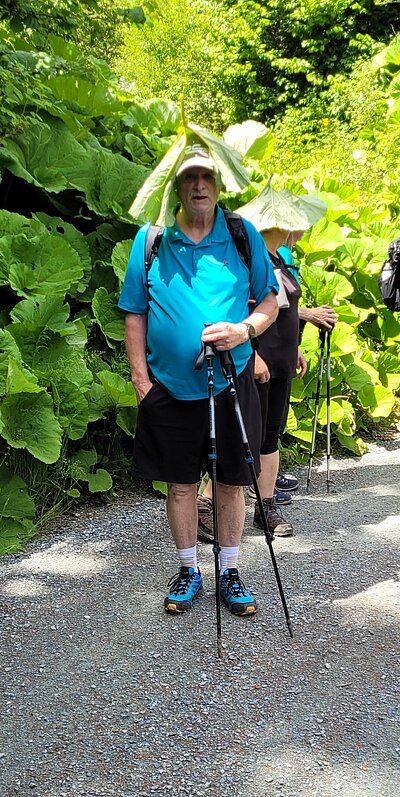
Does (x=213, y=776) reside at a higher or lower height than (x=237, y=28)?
lower

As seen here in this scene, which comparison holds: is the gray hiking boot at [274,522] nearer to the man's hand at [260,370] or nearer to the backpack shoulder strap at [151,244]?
the man's hand at [260,370]

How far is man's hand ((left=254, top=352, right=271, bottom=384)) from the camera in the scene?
4406mm

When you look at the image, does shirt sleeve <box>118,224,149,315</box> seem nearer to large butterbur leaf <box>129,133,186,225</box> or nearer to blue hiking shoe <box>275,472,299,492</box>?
large butterbur leaf <box>129,133,186,225</box>

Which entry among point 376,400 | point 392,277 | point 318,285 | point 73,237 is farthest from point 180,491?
point 376,400

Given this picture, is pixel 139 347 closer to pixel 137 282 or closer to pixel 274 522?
pixel 137 282

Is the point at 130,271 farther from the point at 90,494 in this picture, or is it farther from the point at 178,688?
the point at 90,494

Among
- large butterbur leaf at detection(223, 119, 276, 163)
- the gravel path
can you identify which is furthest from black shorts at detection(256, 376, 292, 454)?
large butterbur leaf at detection(223, 119, 276, 163)

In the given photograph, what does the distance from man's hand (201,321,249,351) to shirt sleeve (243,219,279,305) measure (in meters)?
0.26

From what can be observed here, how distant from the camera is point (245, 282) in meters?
3.45

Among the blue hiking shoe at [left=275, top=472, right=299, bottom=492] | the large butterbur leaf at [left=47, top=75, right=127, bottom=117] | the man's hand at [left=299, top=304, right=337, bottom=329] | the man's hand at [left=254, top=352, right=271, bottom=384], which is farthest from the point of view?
the large butterbur leaf at [left=47, top=75, right=127, bottom=117]

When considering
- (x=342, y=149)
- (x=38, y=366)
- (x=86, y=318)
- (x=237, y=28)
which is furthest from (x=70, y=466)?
(x=237, y=28)

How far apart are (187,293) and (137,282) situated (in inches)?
9.3

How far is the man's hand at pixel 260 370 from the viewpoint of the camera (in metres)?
4.41

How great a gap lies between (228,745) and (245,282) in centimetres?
172
